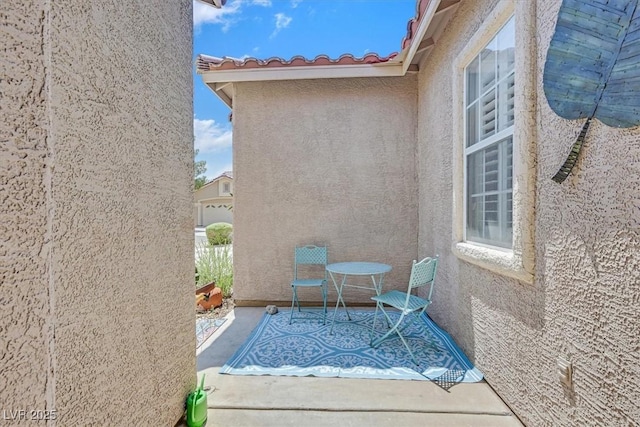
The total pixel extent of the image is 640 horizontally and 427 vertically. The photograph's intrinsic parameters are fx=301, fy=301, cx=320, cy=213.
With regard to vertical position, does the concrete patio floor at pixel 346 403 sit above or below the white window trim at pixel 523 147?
below

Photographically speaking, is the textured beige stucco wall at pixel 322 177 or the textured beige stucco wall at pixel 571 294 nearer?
the textured beige stucco wall at pixel 571 294

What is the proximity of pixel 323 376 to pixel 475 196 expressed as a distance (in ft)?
9.02

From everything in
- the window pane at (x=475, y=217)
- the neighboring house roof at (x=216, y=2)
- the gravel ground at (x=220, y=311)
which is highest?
the neighboring house roof at (x=216, y=2)

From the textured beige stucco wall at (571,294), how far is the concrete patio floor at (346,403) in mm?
318

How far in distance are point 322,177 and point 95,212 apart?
4.40 metres

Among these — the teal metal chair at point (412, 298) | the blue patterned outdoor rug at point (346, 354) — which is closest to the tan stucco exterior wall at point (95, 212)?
the blue patterned outdoor rug at point (346, 354)

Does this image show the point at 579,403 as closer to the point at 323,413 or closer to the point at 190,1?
the point at 323,413

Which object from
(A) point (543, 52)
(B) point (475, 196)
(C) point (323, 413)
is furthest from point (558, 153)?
(C) point (323, 413)

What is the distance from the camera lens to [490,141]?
330cm

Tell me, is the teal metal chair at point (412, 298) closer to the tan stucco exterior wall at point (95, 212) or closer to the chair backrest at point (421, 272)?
the chair backrest at point (421, 272)

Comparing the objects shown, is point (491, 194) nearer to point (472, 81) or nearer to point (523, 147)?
point (523, 147)

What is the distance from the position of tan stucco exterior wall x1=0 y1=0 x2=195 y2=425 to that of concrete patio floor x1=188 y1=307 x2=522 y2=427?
597mm

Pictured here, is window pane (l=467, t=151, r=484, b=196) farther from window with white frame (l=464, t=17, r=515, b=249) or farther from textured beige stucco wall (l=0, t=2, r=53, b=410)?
textured beige stucco wall (l=0, t=2, r=53, b=410)

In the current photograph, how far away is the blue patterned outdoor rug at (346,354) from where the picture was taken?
3346 millimetres
